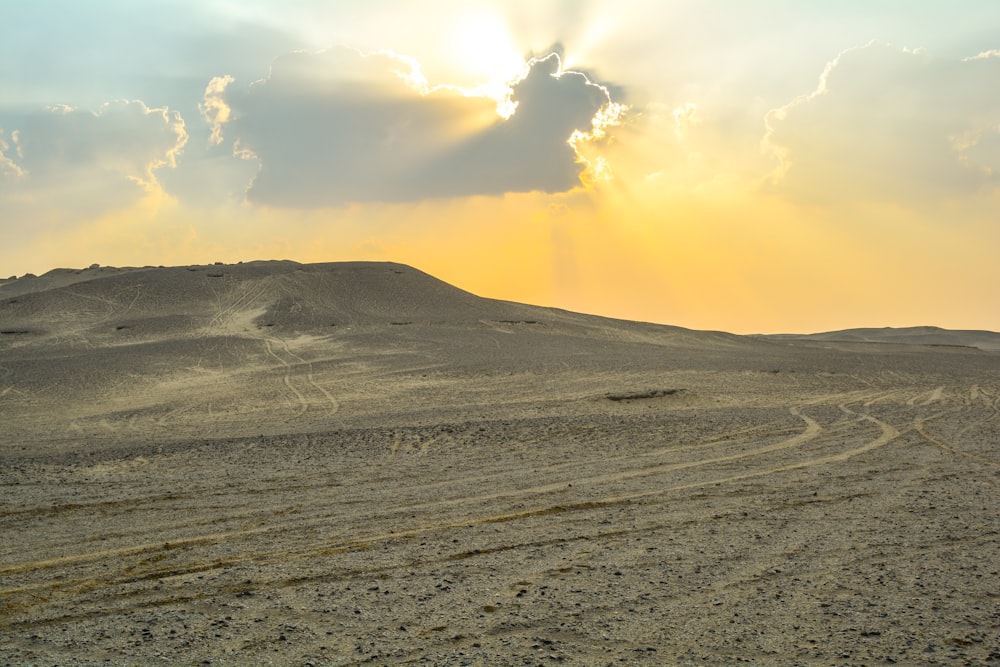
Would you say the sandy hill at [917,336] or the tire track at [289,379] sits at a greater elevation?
the sandy hill at [917,336]

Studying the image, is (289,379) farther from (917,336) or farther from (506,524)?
(917,336)

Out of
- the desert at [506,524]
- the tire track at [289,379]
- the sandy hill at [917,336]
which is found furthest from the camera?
the sandy hill at [917,336]

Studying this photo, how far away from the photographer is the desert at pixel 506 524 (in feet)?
20.5

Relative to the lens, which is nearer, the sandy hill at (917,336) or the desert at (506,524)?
the desert at (506,524)

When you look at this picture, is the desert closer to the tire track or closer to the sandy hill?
the tire track

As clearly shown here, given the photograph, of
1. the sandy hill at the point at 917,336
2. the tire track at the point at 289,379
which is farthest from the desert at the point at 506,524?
the sandy hill at the point at 917,336

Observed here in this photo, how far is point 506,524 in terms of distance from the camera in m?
9.53

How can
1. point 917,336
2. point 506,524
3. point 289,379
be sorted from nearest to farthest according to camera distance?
point 506,524 → point 289,379 → point 917,336

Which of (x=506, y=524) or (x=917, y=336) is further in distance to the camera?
(x=917, y=336)

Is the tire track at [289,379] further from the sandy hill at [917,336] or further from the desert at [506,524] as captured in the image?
the sandy hill at [917,336]

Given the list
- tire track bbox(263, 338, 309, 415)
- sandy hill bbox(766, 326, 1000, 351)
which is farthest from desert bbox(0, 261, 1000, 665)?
sandy hill bbox(766, 326, 1000, 351)

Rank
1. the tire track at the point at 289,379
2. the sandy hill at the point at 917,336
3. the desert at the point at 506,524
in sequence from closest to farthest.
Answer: the desert at the point at 506,524 → the tire track at the point at 289,379 → the sandy hill at the point at 917,336

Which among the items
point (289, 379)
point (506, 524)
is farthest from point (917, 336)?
point (506, 524)

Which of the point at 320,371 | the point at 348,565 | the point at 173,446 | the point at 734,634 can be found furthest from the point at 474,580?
the point at 320,371
